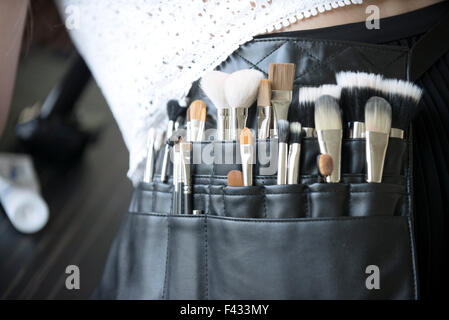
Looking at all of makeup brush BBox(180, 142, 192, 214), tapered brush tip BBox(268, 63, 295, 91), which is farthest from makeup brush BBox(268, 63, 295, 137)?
makeup brush BBox(180, 142, 192, 214)

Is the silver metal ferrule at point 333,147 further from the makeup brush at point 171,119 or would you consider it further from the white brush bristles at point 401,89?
the makeup brush at point 171,119

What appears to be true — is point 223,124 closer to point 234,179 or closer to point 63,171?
point 234,179

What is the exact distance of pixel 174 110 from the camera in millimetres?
457

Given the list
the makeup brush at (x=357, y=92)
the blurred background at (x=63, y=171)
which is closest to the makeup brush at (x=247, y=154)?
the makeup brush at (x=357, y=92)

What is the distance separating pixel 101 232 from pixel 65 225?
0.09 meters

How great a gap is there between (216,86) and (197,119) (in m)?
0.04

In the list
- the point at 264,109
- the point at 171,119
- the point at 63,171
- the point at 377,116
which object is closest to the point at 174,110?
the point at 171,119

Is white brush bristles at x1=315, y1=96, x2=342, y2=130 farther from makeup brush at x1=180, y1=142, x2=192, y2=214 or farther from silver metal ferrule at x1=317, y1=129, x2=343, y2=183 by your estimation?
makeup brush at x1=180, y1=142, x2=192, y2=214

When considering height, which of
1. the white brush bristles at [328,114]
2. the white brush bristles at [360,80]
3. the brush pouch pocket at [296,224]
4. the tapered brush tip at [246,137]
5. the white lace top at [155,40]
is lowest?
the brush pouch pocket at [296,224]

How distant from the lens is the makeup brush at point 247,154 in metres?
0.39

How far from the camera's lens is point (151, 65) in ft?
1.61

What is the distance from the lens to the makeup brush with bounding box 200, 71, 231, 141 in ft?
1.37

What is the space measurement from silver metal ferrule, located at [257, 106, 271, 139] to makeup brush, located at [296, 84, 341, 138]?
0.03 metres
